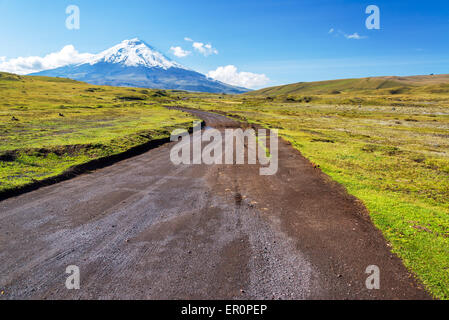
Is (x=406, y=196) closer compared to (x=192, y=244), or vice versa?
(x=192, y=244)

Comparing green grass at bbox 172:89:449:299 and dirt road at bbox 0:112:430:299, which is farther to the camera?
green grass at bbox 172:89:449:299

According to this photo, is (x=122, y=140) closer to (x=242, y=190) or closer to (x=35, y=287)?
(x=242, y=190)

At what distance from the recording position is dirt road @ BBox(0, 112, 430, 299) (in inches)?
259

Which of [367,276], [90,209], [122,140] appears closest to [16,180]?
[90,209]

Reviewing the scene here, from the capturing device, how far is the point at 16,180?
1341 centimetres

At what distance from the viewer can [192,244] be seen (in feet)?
28.4

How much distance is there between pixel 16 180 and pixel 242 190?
1343 cm

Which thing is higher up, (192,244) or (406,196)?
(406,196)

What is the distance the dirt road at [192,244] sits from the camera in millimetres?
6570

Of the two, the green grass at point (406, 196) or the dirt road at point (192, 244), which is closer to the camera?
the dirt road at point (192, 244)

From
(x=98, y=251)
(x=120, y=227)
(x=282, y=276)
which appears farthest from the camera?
(x=120, y=227)
